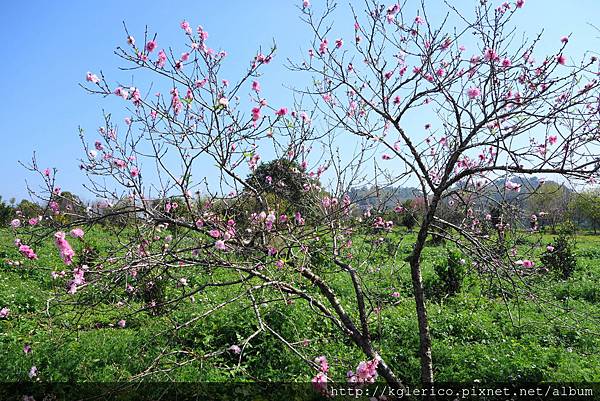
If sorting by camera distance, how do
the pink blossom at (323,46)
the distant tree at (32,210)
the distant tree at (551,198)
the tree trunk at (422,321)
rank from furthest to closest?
the distant tree at (32,210) < the pink blossom at (323,46) < the tree trunk at (422,321) < the distant tree at (551,198)

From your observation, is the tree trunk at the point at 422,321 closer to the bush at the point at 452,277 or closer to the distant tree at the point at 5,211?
the bush at the point at 452,277

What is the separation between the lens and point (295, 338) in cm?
518

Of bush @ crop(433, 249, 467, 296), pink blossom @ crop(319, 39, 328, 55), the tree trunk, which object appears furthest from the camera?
bush @ crop(433, 249, 467, 296)

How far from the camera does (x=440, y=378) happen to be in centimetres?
430

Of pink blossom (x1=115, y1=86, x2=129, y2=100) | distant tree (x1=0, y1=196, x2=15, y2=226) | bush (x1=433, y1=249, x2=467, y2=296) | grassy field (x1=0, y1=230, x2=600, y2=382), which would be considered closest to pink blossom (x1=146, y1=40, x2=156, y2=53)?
pink blossom (x1=115, y1=86, x2=129, y2=100)

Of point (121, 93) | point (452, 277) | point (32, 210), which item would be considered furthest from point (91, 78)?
point (32, 210)

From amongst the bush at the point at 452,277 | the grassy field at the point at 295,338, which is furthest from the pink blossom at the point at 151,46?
the bush at the point at 452,277

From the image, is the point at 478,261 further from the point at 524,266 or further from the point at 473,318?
the point at 473,318

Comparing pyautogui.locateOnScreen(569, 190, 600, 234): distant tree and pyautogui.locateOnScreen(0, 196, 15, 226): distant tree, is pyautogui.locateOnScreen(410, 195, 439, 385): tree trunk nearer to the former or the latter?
pyautogui.locateOnScreen(569, 190, 600, 234): distant tree

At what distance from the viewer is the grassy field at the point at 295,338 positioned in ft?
13.7

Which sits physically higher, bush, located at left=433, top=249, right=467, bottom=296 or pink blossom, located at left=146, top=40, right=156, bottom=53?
pink blossom, located at left=146, top=40, right=156, bottom=53

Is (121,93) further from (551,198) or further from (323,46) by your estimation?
(551,198)

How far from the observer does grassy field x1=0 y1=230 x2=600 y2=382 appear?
13.7 feet

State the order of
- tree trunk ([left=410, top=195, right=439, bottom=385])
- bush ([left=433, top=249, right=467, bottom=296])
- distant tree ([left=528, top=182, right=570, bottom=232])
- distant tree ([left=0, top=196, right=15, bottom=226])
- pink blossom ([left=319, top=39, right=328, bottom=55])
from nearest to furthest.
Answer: distant tree ([left=528, top=182, right=570, bottom=232])
tree trunk ([left=410, top=195, right=439, bottom=385])
pink blossom ([left=319, top=39, right=328, bottom=55])
bush ([left=433, top=249, right=467, bottom=296])
distant tree ([left=0, top=196, right=15, bottom=226])
